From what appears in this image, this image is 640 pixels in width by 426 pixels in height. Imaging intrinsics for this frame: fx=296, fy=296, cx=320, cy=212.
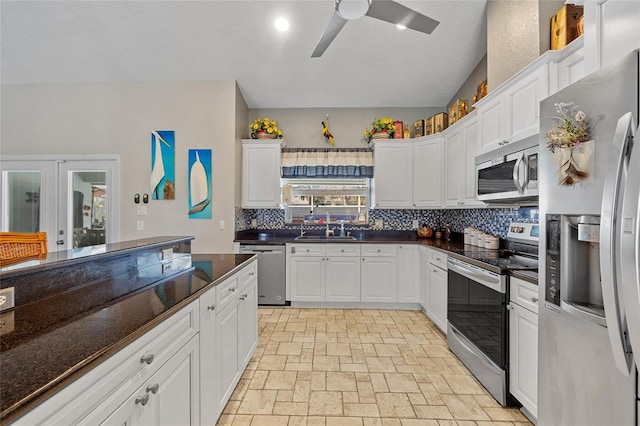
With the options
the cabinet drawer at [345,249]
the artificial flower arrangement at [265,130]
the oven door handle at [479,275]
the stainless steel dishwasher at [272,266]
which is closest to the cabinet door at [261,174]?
the artificial flower arrangement at [265,130]

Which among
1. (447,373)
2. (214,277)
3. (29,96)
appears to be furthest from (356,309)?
(29,96)

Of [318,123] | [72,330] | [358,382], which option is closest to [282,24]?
[318,123]

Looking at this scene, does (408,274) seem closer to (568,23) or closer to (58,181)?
(568,23)

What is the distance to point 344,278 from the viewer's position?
3922mm

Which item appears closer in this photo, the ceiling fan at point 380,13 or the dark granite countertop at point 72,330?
the dark granite countertop at point 72,330

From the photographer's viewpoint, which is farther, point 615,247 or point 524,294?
point 524,294

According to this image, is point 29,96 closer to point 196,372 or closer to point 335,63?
point 335,63

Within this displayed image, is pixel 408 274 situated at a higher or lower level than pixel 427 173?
lower

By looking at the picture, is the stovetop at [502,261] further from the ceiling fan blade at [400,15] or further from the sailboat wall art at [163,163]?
the sailboat wall art at [163,163]

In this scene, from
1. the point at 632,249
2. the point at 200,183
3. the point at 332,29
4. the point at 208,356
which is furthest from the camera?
the point at 200,183

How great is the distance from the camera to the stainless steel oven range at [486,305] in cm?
197

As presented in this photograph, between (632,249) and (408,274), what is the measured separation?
3.05m

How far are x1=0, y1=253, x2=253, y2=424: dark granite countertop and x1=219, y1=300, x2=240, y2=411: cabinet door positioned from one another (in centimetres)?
31

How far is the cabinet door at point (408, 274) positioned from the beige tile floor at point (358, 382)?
0.55 m
